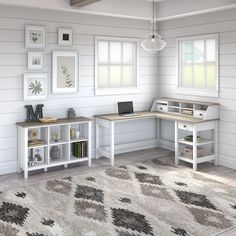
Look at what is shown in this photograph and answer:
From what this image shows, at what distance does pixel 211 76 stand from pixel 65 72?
2356 millimetres

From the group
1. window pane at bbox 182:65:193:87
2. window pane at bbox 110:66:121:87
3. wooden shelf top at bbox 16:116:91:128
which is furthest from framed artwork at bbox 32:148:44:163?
window pane at bbox 182:65:193:87

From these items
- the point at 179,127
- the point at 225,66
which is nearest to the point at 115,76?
the point at 179,127

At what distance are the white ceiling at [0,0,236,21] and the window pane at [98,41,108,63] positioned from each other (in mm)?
542

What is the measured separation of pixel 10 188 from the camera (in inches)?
173

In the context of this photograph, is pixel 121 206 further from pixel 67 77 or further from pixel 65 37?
pixel 65 37

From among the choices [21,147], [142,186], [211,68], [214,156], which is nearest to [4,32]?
[21,147]

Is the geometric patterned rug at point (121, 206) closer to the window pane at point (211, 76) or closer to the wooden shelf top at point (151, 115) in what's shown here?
the wooden shelf top at point (151, 115)

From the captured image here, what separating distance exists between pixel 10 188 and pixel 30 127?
2.82ft

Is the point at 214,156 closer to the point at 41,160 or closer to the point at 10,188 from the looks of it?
the point at 41,160

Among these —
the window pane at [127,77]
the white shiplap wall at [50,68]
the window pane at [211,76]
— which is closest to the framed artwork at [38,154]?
the white shiplap wall at [50,68]

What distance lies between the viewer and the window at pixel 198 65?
18.1ft

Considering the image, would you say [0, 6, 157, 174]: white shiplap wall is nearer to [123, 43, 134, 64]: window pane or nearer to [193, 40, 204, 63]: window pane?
[123, 43, 134, 64]: window pane

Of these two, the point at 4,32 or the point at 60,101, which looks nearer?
the point at 4,32

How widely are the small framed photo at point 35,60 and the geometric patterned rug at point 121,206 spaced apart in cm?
170
